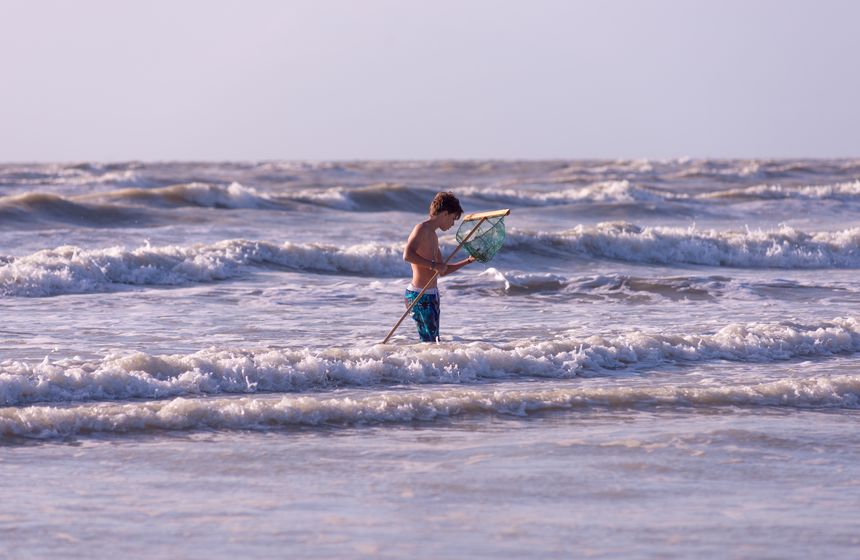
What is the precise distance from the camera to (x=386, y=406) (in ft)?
25.0

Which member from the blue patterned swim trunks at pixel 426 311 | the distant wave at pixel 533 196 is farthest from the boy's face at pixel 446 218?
the distant wave at pixel 533 196

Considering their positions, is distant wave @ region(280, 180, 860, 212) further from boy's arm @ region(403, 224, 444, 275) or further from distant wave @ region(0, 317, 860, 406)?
boy's arm @ region(403, 224, 444, 275)

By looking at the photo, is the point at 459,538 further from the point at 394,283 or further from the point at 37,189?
the point at 37,189

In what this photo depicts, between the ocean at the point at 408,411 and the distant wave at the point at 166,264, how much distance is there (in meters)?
0.05

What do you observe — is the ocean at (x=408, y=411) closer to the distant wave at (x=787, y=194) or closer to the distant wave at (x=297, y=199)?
the distant wave at (x=297, y=199)

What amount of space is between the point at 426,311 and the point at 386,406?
2.35 metres

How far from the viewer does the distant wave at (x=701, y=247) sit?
20406 mm

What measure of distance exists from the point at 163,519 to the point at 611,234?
16481 millimetres

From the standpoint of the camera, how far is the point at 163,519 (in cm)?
539

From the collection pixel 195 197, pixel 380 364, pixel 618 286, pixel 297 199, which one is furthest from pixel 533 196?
pixel 380 364

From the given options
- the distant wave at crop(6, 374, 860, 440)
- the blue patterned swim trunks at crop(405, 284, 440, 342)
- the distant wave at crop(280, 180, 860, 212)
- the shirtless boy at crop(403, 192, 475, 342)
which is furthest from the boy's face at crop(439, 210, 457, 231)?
the distant wave at crop(280, 180, 860, 212)

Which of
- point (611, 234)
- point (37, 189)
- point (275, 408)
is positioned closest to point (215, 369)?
point (275, 408)

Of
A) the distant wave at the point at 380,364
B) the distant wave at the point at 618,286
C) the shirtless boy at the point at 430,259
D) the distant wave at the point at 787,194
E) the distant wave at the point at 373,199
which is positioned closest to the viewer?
the distant wave at the point at 380,364

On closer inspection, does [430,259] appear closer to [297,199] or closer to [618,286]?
[618,286]
